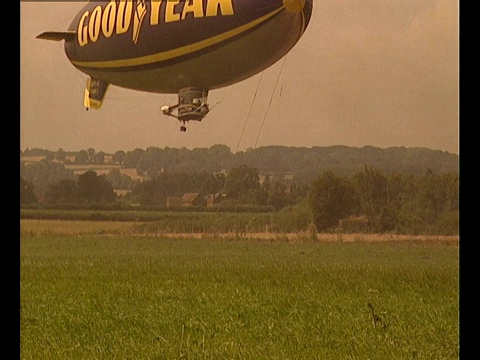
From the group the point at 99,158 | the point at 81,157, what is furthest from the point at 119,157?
the point at 81,157

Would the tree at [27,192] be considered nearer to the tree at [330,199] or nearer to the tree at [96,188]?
the tree at [96,188]

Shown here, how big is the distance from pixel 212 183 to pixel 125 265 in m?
3.54

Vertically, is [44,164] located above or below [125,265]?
above

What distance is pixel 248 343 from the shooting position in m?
8.76

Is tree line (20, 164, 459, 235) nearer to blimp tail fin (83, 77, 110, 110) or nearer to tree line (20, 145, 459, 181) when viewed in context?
tree line (20, 145, 459, 181)

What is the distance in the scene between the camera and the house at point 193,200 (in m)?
13.9

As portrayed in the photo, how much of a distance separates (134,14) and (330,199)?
6.66 meters

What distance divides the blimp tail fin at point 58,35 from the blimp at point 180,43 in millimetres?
25

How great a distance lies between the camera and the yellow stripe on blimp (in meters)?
11.5
